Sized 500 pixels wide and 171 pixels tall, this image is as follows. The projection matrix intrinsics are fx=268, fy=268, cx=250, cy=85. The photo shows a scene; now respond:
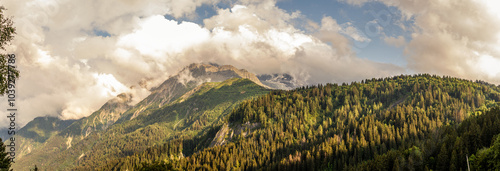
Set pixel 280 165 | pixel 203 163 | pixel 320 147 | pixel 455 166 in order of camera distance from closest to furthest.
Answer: pixel 455 166
pixel 280 165
pixel 320 147
pixel 203 163

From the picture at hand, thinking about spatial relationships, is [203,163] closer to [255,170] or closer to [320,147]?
[255,170]

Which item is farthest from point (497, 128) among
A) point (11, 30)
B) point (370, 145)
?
point (11, 30)

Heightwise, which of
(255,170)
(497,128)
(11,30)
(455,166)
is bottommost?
(255,170)

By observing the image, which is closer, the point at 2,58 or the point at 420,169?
the point at 2,58

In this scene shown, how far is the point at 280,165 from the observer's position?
158750mm

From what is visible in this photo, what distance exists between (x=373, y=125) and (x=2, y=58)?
683ft

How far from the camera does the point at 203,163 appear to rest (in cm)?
19338

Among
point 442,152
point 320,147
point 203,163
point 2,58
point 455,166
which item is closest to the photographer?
point 2,58

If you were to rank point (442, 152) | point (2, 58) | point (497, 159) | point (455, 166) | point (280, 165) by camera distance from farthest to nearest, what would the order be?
point (280, 165)
point (442, 152)
point (455, 166)
point (497, 159)
point (2, 58)

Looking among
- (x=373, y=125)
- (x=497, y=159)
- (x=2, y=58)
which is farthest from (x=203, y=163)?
(x=2, y=58)

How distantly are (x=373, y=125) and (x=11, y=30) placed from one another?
20788 centimetres

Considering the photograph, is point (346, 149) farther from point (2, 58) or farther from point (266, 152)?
point (2, 58)

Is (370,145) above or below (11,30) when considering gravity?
below

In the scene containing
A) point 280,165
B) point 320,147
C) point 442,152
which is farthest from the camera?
point 320,147
